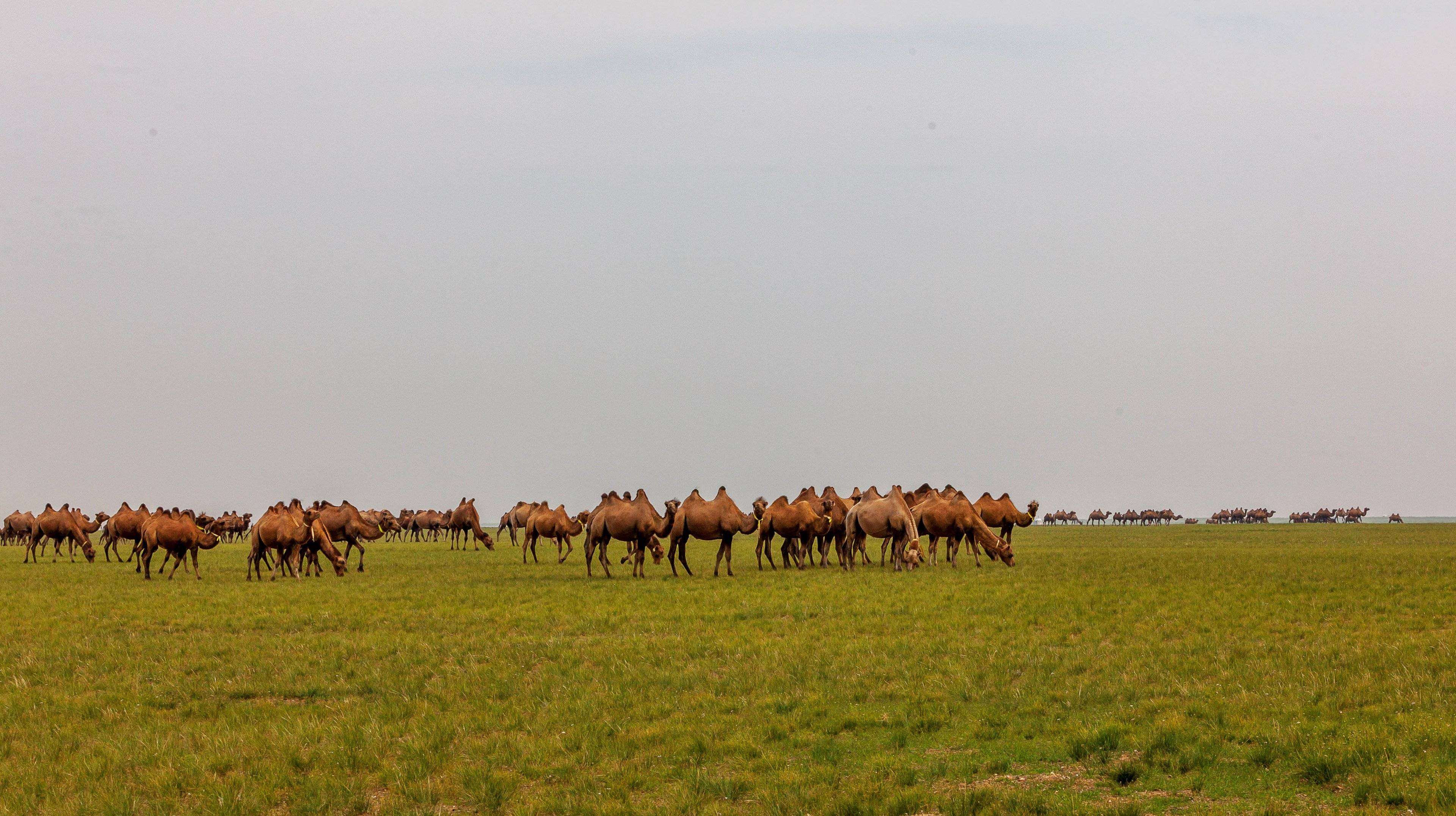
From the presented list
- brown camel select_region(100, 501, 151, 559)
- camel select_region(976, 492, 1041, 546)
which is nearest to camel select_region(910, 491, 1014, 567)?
camel select_region(976, 492, 1041, 546)

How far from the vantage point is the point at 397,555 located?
4650cm

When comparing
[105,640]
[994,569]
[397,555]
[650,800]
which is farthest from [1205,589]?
[397,555]

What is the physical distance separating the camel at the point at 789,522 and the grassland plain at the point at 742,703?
26.8 ft

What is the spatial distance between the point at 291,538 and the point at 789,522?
14.2 m

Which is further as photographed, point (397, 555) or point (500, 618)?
point (397, 555)

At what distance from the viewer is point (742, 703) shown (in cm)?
1243

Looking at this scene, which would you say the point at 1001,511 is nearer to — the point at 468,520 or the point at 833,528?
the point at 833,528

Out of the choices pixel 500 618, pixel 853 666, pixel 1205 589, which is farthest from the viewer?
pixel 1205 589

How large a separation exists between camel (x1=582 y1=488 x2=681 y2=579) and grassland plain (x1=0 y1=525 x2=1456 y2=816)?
5339 mm

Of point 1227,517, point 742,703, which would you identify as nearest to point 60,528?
point 742,703

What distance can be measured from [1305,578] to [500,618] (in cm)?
1940

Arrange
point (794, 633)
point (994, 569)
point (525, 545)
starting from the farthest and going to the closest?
point (525, 545)
point (994, 569)
point (794, 633)

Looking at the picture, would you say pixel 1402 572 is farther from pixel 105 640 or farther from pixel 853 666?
pixel 105 640

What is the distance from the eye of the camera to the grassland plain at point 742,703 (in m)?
9.35
